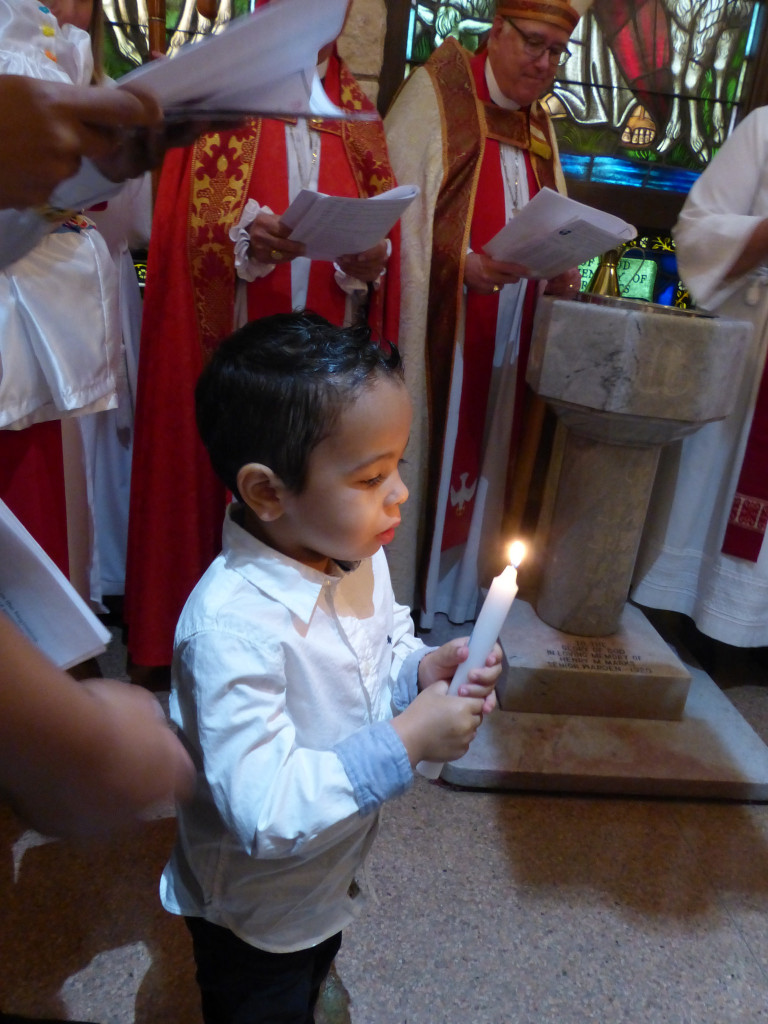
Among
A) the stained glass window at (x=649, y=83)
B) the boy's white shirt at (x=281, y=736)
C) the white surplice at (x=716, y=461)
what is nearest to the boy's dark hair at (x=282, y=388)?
the boy's white shirt at (x=281, y=736)

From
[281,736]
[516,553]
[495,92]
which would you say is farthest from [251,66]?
[495,92]

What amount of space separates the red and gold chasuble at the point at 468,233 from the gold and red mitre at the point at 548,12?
21 cm

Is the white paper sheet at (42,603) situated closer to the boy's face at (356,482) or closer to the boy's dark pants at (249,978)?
the boy's face at (356,482)

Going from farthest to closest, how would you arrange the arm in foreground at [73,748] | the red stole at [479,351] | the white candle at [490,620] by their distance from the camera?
the red stole at [479,351] → the white candle at [490,620] → the arm in foreground at [73,748]

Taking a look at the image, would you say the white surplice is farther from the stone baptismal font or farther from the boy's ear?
the boy's ear

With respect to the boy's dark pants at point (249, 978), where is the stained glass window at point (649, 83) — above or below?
above

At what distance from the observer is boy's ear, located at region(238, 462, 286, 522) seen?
894 mm

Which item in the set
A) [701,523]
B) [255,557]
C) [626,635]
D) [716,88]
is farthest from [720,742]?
[716,88]

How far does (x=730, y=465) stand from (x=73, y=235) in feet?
6.65

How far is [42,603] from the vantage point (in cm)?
59

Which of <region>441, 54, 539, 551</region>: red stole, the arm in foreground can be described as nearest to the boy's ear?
the arm in foreground

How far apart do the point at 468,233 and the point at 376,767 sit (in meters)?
1.86

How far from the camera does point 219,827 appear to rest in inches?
38.7

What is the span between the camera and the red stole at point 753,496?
2.32m
